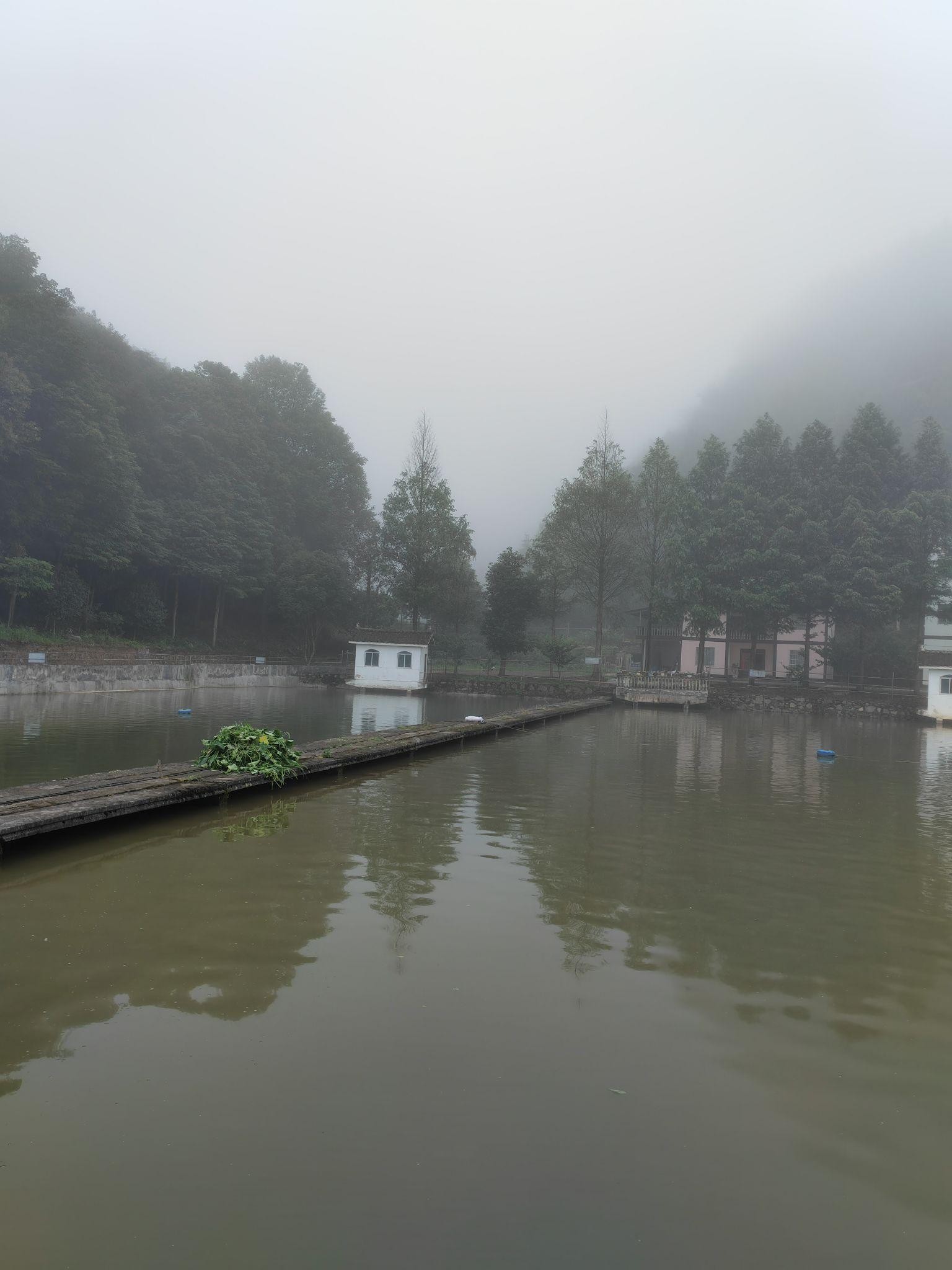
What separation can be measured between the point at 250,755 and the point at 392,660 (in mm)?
30904

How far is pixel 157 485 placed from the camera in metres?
45.8

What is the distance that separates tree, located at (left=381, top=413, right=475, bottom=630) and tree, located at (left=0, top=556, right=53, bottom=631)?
22479mm

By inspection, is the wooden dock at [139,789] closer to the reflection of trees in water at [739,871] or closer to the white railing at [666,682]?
the reflection of trees in water at [739,871]

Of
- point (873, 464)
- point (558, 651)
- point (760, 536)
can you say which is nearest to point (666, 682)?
point (558, 651)

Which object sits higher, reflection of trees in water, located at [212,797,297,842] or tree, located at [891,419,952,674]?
tree, located at [891,419,952,674]

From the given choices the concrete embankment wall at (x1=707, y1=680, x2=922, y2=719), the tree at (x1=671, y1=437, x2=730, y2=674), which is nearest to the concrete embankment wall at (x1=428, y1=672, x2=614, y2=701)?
the concrete embankment wall at (x1=707, y1=680, x2=922, y2=719)

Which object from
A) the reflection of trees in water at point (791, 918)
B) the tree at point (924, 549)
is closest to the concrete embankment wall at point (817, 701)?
the tree at point (924, 549)

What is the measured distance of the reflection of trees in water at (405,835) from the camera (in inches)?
220

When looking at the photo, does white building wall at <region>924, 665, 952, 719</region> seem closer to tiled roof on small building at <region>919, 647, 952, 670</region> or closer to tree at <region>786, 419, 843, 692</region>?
tiled roof on small building at <region>919, 647, 952, 670</region>

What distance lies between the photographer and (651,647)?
57.6 metres

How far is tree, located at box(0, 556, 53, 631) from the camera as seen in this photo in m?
31.2

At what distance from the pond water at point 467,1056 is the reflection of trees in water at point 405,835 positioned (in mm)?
58

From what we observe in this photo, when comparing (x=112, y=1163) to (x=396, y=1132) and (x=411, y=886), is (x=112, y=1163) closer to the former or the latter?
(x=396, y=1132)

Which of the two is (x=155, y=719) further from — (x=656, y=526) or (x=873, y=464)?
(x=873, y=464)
